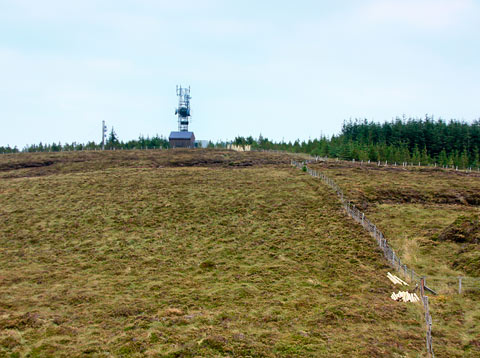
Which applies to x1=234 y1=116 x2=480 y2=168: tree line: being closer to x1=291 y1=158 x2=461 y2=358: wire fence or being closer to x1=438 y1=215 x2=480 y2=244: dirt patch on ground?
x1=291 y1=158 x2=461 y2=358: wire fence

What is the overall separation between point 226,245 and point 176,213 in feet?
35.1

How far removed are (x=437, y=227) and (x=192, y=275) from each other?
23218 mm

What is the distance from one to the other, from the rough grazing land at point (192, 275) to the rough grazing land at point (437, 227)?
5.50 ft

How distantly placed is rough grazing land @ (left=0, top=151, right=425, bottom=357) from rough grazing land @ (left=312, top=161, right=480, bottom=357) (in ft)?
5.50

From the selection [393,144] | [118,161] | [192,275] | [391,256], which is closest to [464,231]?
[391,256]

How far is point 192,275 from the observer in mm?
25609

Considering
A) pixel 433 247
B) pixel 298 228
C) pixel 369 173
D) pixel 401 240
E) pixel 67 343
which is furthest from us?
pixel 369 173

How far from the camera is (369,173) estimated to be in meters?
61.4

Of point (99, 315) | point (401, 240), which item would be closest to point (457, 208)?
point (401, 240)

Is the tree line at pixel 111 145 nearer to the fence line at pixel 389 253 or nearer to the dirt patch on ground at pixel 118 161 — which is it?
the dirt patch on ground at pixel 118 161

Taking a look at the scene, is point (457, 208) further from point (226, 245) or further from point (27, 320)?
point (27, 320)

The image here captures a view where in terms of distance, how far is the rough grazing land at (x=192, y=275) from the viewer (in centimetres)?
1647

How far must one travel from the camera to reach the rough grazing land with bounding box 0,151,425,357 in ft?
54.0

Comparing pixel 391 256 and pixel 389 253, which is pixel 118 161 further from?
pixel 391 256
